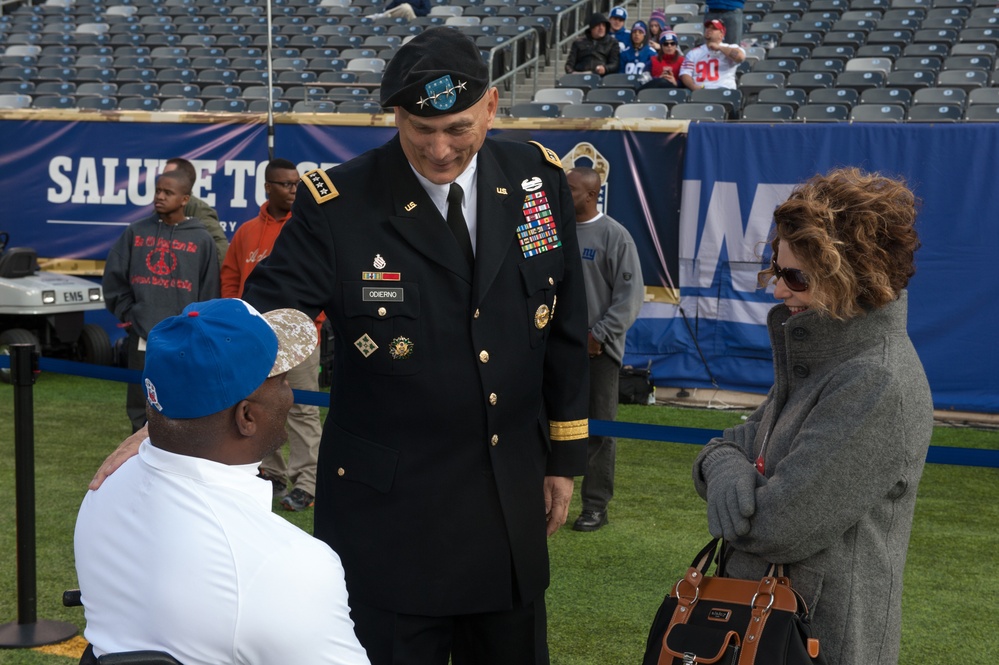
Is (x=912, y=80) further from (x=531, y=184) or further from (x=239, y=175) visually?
(x=531, y=184)

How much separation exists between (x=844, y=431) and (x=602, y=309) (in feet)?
12.4

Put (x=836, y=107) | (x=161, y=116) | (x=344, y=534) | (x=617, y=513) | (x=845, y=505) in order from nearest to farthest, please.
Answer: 1. (x=845, y=505)
2. (x=344, y=534)
3. (x=617, y=513)
4. (x=836, y=107)
5. (x=161, y=116)

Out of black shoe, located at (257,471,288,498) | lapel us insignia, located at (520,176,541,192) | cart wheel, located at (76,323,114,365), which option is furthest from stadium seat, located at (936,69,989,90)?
lapel us insignia, located at (520,176,541,192)

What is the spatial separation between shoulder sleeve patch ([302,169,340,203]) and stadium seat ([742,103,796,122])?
7.34 m

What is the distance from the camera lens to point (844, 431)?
2.11 meters

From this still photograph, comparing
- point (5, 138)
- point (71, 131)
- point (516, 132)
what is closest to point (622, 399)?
point (516, 132)

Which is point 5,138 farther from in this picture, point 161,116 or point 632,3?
point 632,3

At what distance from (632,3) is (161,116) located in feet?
28.6

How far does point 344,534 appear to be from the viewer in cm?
253

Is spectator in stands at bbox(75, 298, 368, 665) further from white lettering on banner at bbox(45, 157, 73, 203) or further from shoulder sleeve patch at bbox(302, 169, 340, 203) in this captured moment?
white lettering on banner at bbox(45, 157, 73, 203)

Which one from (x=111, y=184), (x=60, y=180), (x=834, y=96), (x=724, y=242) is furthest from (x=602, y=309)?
(x=60, y=180)

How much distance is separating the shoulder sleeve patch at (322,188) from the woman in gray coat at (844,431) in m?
0.99

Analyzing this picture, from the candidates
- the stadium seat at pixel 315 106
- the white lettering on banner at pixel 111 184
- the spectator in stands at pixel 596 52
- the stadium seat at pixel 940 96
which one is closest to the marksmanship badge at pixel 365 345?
the stadium seat at pixel 940 96

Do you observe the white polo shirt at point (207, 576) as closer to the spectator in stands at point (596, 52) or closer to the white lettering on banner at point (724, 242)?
the white lettering on banner at point (724, 242)
